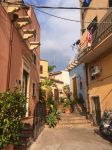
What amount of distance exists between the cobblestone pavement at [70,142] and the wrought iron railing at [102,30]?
210 inches

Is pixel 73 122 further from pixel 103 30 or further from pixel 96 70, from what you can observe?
pixel 103 30

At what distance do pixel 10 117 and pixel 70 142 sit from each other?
4.57m

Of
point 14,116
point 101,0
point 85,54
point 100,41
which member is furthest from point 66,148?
point 101,0

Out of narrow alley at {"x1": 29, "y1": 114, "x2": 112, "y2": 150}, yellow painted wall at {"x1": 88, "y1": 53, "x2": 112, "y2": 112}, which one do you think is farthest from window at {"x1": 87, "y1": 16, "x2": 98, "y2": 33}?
narrow alley at {"x1": 29, "y1": 114, "x2": 112, "y2": 150}

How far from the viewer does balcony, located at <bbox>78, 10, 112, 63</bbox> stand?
436 inches

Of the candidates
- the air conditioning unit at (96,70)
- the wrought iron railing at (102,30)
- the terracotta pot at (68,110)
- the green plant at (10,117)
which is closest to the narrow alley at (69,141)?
the green plant at (10,117)

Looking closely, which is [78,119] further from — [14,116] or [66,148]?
[14,116]

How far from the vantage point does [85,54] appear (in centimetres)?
1385

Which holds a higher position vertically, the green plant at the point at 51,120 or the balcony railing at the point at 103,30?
the balcony railing at the point at 103,30

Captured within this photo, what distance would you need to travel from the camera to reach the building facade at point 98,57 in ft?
38.9

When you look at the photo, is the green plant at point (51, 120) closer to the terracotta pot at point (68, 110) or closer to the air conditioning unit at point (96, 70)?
the air conditioning unit at point (96, 70)

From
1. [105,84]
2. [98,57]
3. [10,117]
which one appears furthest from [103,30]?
[10,117]

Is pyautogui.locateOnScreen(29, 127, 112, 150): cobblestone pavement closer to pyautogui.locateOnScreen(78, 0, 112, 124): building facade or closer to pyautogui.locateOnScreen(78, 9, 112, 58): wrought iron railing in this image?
pyautogui.locateOnScreen(78, 0, 112, 124): building facade

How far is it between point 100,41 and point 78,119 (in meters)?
5.74
